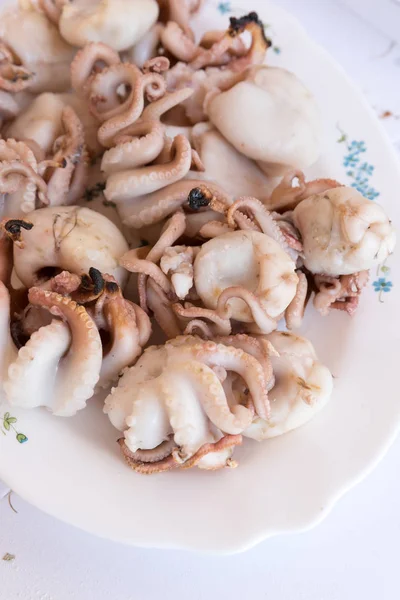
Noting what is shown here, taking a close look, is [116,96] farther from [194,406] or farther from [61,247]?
[194,406]

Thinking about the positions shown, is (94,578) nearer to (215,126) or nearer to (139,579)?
(139,579)

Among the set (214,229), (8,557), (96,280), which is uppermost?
(214,229)

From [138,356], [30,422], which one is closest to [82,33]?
[138,356]

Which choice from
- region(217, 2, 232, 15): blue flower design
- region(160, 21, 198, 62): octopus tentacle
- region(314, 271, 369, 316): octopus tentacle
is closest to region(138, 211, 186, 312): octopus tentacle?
region(314, 271, 369, 316): octopus tentacle

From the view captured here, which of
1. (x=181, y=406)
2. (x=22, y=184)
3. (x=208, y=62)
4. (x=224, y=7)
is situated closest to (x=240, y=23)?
(x=208, y=62)

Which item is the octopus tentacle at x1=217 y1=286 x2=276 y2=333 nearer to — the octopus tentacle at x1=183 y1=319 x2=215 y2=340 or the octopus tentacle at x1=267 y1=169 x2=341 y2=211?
the octopus tentacle at x1=183 y1=319 x2=215 y2=340

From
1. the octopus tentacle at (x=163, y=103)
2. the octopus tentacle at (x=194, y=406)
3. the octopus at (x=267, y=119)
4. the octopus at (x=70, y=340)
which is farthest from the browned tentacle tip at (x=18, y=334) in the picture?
the octopus at (x=267, y=119)
